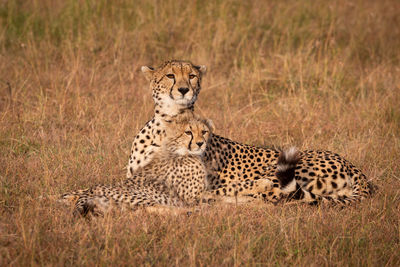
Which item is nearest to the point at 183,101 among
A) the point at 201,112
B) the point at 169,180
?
the point at 169,180

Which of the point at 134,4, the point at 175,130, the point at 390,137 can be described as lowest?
the point at 390,137

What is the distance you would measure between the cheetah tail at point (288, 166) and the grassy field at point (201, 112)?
16 cm

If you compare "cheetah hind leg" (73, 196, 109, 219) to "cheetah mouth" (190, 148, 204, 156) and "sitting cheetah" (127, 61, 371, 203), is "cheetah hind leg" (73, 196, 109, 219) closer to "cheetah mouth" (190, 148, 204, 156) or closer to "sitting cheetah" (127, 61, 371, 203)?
"sitting cheetah" (127, 61, 371, 203)

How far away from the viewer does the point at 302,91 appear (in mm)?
5730

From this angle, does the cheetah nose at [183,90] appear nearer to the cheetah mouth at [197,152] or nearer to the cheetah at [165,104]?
the cheetah at [165,104]

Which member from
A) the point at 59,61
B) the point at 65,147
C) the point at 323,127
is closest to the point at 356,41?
the point at 323,127

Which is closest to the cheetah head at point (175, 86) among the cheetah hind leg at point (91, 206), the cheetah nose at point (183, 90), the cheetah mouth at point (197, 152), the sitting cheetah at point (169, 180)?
the cheetah nose at point (183, 90)

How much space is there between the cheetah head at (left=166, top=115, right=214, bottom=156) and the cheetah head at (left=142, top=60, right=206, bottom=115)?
0.11m

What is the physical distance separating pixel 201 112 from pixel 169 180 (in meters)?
1.86

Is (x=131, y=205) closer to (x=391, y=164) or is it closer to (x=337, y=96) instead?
(x=391, y=164)

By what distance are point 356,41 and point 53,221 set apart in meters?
5.37

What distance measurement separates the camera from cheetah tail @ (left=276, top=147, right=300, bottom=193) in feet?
11.7

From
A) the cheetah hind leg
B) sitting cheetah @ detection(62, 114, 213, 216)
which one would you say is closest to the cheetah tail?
sitting cheetah @ detection(62, 114, 213, 216)

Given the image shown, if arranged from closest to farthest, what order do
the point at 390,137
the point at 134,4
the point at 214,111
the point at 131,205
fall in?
the point at 131,205 → the point at 390,137 → the point at 214,111 → the point at 134,4
